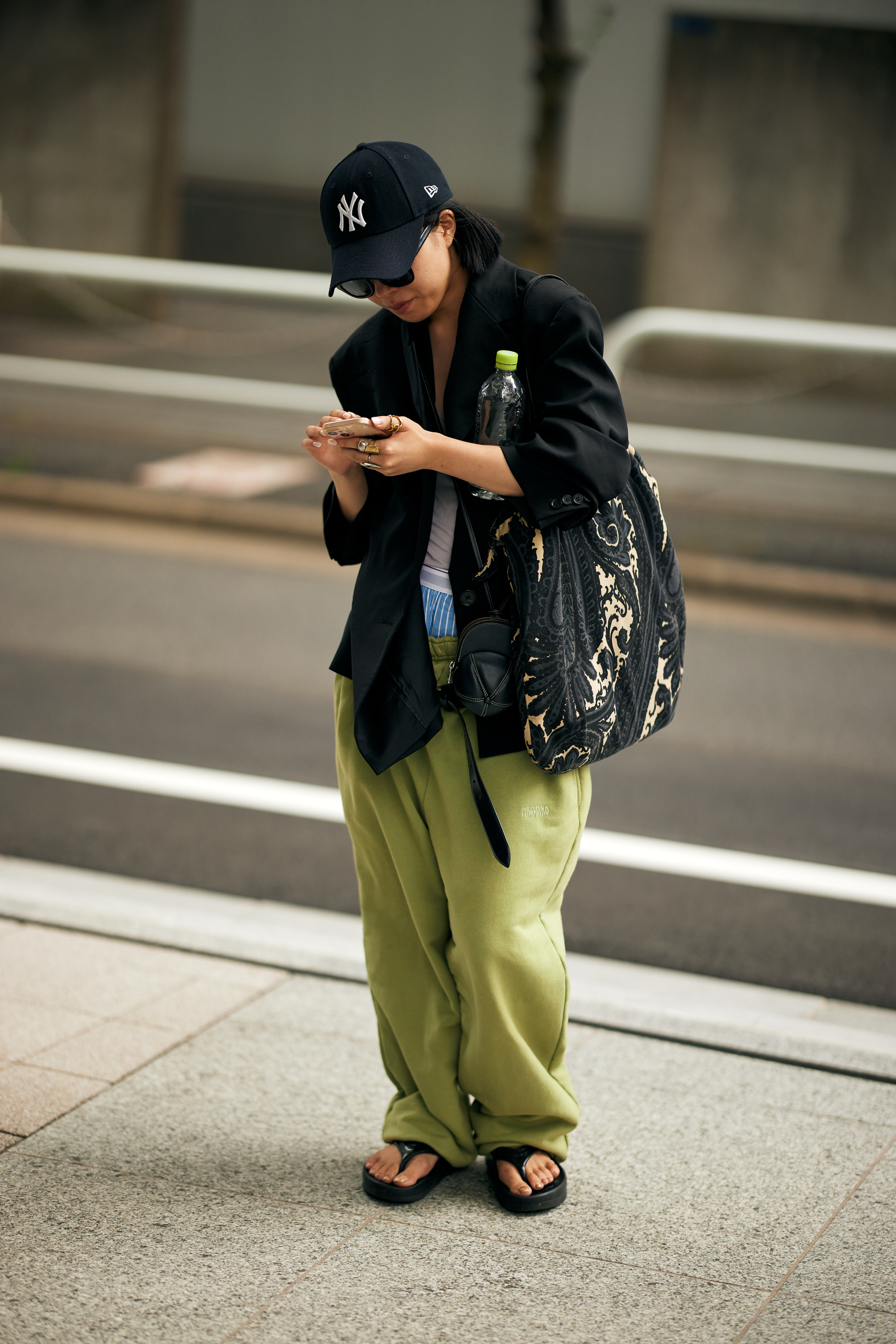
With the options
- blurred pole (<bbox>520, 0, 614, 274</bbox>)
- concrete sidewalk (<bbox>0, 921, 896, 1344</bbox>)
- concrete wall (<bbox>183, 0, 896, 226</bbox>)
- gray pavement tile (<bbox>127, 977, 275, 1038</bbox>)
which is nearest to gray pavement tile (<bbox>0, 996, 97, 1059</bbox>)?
concrete sidewalk (<bbox>0, 921, 896, 1344</bbox>)

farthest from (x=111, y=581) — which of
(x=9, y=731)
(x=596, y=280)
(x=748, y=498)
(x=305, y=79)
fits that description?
(x=596, y=280)

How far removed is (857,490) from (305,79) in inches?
405

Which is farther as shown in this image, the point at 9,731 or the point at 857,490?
the point at 857,490

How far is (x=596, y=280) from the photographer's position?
20.4 m

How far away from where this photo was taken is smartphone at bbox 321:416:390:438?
2367mm

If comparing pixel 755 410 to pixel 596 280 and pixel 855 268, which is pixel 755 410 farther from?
pixel 596 280

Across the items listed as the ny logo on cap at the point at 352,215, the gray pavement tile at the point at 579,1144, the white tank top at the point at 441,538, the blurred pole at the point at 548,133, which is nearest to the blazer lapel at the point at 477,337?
the white tank top at the point at 441,538

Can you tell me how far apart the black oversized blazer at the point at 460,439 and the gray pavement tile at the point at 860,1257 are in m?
1.02

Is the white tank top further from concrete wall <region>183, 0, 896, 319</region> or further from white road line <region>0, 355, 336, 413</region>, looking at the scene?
concrete wall <region>183, 0, 896, 319</region>

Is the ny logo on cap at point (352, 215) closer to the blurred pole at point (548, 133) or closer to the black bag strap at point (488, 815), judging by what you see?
the black bag strap at point (488, 815)

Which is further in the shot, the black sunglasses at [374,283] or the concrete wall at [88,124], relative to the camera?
the concrete wall at [88,124]

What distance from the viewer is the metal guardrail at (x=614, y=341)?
28.2 feet

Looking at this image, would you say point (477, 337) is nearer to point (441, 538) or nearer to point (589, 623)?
point (441, 538)

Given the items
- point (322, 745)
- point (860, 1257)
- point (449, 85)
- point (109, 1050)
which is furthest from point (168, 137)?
point (860, 1257)
